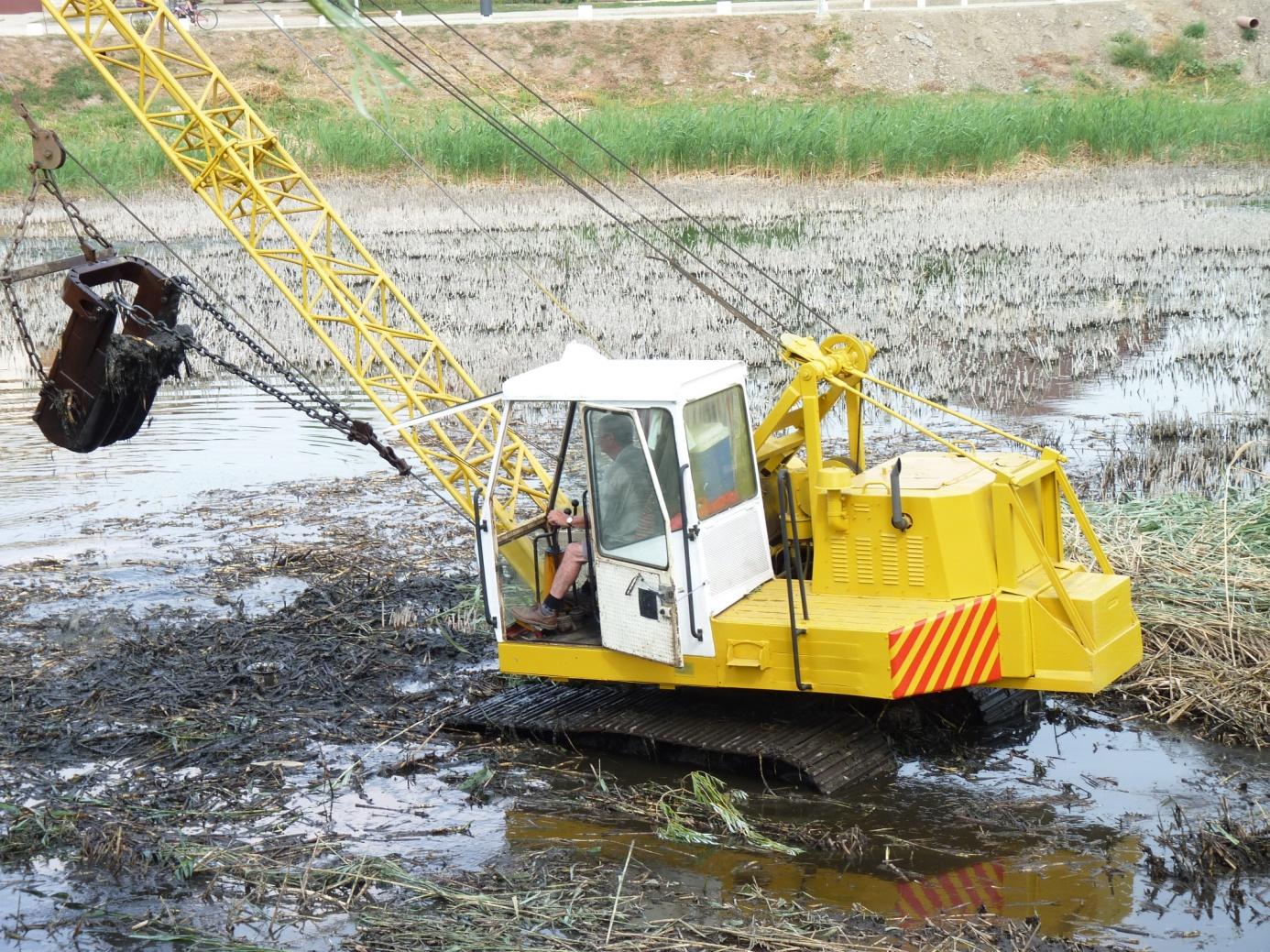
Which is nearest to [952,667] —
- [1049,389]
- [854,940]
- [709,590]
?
[709,590]

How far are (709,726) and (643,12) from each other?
4623cm

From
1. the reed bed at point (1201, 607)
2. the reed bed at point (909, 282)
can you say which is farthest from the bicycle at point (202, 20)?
the reed bed at point (1201, 607)

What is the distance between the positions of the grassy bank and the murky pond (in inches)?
404

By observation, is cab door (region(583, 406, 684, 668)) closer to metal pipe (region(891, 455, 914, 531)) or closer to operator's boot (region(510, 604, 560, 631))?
→ operator's boot (region(510, 604, 560, 631))

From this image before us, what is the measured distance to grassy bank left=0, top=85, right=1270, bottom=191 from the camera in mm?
31969

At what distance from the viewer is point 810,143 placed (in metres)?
31.9

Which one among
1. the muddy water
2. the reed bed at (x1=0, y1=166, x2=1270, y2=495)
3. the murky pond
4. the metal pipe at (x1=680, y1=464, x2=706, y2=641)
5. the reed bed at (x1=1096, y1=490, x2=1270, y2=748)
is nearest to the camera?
the muddy water

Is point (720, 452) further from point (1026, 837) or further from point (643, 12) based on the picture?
point (643, 12)

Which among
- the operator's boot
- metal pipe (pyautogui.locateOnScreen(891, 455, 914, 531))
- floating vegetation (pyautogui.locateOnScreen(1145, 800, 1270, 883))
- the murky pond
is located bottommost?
the murky pond

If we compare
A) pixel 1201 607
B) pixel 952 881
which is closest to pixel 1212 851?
pixel 952 881

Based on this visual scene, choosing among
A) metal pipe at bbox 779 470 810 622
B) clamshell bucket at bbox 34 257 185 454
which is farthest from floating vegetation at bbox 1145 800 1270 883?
clamshell bucket at bbox 34 257 185 454

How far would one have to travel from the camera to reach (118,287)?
34.5ft

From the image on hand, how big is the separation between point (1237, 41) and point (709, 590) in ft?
155

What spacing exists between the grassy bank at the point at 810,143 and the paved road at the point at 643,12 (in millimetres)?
13772
